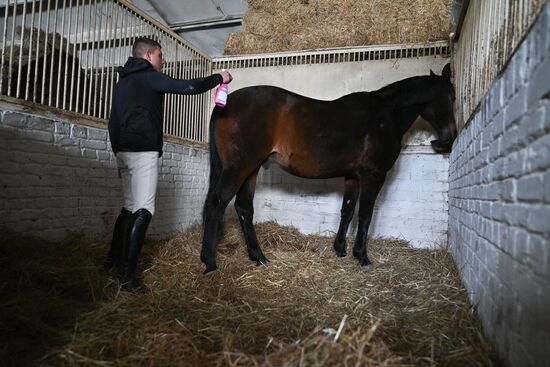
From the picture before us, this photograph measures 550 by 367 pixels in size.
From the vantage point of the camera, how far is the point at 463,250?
2.37 m

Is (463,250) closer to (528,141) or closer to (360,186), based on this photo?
(360,186)

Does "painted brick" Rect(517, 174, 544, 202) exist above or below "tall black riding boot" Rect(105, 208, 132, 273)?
above

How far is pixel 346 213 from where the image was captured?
11.3 feet

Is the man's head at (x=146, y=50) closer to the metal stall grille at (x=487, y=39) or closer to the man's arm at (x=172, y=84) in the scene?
the man's arm at (x=172, y=84)

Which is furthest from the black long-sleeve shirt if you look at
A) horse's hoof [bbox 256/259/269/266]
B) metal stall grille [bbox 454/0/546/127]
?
metal stall grille [bbox 454/0/546/127]

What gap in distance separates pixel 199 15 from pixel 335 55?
102 inches

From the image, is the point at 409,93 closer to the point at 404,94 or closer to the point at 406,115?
the point at 404,94

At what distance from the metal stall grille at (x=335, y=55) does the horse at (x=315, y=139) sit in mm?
759

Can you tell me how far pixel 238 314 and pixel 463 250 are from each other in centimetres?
166

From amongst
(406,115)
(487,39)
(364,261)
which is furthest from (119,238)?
(406,115)

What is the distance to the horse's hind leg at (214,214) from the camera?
8.84 ft

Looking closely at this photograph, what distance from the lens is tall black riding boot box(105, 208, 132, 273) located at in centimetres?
215

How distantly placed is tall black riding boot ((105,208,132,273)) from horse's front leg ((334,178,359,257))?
205 cm

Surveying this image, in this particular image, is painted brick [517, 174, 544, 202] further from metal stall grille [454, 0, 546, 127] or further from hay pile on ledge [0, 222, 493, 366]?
hay pile on ledge [0, 222, 493, 366]
